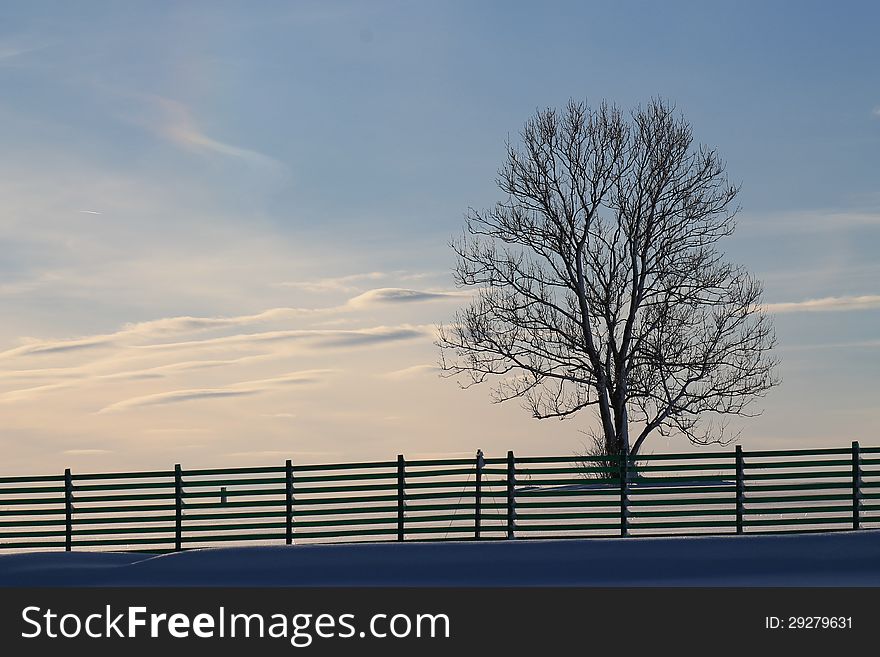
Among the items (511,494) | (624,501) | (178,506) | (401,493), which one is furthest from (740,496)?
(178,506)

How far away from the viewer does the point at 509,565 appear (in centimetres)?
2080

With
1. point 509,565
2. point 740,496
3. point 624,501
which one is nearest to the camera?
point 509,565

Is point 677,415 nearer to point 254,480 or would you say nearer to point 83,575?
point 254,480

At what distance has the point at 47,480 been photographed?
1033 inches

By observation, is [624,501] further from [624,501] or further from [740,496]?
[740,496]

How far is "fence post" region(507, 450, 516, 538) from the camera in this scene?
79.9 feet

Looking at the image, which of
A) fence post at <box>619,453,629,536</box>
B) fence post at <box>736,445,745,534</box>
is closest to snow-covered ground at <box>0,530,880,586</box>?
→ fence post at <box>619,453,629,536</box>

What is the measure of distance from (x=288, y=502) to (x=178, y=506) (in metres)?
2.44

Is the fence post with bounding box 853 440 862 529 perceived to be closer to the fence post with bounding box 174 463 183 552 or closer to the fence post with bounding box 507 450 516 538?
the fence post with bounding box 507 450 516 538

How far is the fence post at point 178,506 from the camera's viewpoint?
24656 mm

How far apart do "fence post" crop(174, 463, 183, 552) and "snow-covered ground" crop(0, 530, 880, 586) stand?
1.63 m

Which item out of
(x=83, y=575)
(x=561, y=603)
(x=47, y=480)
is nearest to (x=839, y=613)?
(x=561, y=603)

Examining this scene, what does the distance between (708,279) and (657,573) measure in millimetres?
18095

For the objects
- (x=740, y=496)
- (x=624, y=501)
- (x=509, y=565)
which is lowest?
(x=509, y=565)
